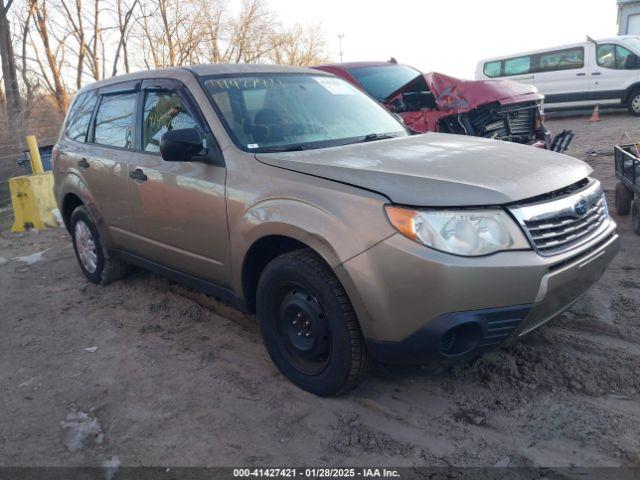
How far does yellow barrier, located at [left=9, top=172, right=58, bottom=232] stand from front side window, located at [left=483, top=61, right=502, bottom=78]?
505 inches

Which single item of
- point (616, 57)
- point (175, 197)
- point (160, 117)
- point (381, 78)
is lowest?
point (175, 197)

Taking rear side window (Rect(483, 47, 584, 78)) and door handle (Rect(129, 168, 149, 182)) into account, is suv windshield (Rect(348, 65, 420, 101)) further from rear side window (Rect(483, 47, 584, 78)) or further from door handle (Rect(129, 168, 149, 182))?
rear side window (Rect(483, 47, 584, 78))

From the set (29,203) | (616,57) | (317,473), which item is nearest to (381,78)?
(29,203)

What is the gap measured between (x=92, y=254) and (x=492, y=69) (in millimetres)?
14222

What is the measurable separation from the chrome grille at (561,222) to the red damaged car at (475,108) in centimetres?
388

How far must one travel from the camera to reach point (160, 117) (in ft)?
13.4

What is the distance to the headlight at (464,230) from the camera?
8.30ft

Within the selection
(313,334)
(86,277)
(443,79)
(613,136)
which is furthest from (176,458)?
(613,136)

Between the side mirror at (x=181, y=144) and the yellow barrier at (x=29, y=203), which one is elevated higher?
the side mirror at (x=181, y=144)

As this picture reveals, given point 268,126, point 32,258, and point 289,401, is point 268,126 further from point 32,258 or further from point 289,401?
point 32,258

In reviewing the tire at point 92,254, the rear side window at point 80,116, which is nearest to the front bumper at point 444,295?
the tire at point 92,254

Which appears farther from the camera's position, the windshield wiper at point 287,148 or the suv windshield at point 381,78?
the suv windshield at point 381,78

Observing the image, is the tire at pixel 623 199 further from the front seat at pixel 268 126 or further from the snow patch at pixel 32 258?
the snow patch at pixel 32 258

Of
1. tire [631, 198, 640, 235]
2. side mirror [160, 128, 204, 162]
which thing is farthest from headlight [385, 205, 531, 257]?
tire [631, 198, 640, 235]
